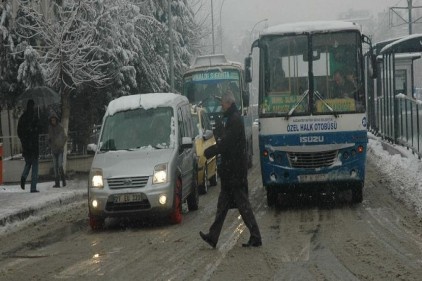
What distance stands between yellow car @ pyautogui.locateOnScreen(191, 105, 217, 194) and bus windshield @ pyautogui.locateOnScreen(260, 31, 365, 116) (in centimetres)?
214

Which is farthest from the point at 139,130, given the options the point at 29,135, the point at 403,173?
the point at 403,173

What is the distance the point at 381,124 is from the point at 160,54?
12840mm

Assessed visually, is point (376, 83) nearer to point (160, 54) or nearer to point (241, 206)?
point (160, 54)

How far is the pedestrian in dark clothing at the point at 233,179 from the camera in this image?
1063 cm

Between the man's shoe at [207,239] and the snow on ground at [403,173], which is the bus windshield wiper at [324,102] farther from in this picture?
the man's shoe at [207,239]

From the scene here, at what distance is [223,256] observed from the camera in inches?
397

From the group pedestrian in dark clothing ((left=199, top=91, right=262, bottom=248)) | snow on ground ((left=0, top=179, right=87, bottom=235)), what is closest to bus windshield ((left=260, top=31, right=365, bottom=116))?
pedestrian in dark clothing ((left=199, top=91, right=262, bottom=248))

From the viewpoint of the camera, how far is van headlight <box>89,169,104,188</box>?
1309 cm

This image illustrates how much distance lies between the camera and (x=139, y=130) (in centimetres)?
1431

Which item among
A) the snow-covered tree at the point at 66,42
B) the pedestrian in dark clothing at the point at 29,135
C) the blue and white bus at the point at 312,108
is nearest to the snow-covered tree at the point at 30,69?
the snow-covered tree at the point at 66,42

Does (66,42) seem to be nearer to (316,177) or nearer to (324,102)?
(324,102)

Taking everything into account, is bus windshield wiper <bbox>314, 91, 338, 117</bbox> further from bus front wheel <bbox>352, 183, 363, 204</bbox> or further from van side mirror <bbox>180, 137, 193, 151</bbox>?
van side mirror <bbox>180, 137, 193, 151</bbox>

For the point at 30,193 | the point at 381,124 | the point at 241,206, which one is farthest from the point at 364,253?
the point at 381,124

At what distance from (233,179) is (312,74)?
462 centimetres
